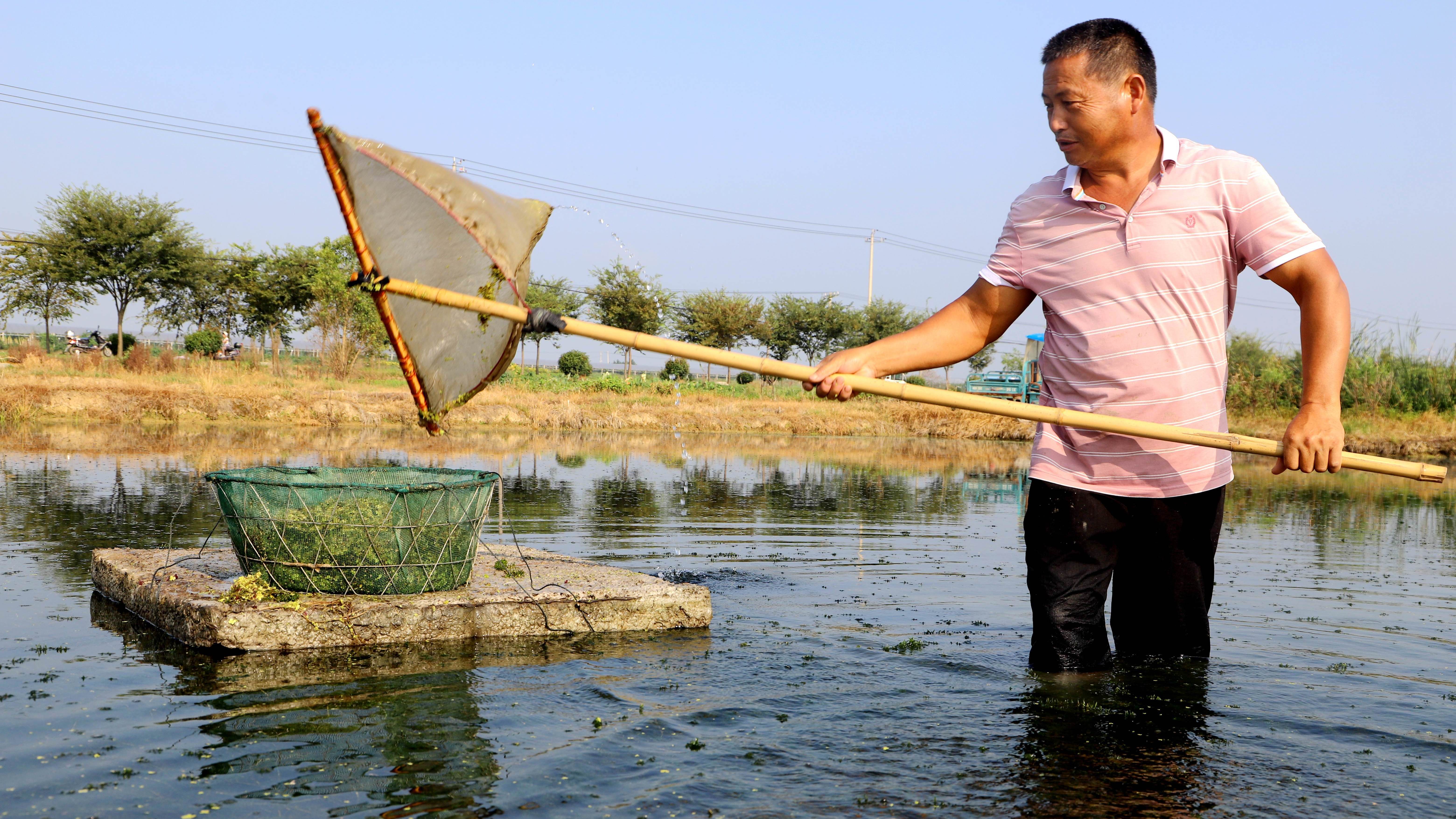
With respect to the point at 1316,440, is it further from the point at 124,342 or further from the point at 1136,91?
the point at 124,342

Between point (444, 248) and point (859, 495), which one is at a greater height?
point (444, 248)

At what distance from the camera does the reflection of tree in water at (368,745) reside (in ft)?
10.8

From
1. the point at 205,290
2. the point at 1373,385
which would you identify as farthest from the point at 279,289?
the point at 1373,385

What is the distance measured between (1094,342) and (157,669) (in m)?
4.23

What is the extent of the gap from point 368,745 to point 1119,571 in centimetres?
276

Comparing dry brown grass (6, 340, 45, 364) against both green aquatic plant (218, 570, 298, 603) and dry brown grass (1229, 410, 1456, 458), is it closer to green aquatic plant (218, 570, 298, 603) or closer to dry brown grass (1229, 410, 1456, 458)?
green aquatic plant (218, 570, 298, 603)

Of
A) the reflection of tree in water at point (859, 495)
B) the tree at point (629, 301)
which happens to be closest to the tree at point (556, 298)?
the tree at point (629, 301)

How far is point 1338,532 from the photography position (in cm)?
1190

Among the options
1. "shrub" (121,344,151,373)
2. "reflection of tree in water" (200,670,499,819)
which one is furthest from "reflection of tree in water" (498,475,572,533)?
"shrub" (121,344,151,373)

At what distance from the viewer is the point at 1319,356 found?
10.8 feet

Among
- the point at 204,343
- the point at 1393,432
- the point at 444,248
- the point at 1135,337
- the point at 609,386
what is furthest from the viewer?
the point at 204,343

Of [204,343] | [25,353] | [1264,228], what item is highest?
[204,343]

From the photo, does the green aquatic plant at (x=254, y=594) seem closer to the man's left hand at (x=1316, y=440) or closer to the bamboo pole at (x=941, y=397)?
the bamboo pole at (x=941, y=397)

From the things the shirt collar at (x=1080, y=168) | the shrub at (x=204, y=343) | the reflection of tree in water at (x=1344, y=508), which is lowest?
the reflection of tree in water at (x=1344, y=508)
